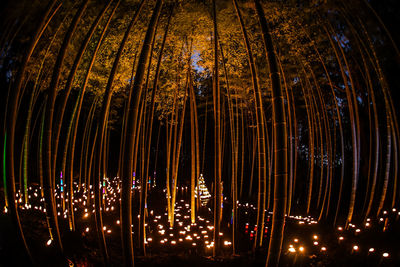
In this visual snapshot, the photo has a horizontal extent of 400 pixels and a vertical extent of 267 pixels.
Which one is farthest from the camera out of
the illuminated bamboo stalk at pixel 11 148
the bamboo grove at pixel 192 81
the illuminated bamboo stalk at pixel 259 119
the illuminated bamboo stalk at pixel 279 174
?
the illuminated bamboo stalk at pixel 259 119

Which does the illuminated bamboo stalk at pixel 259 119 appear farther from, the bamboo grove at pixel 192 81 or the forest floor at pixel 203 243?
the forest floor at pixel 203 243

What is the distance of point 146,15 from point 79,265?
11.3ft

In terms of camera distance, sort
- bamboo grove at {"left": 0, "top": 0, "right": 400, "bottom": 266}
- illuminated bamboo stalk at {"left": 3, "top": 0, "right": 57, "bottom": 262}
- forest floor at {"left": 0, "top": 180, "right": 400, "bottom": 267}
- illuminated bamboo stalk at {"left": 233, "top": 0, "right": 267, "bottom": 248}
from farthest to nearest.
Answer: forest floor at {"left": 0, "top": 180, "right": 400, "bottom": 267} → illuminated bamboo stalk at {"left": 233, "top": 0, "right": 267, "bottom": 248} → illuminated bamboo stalk at {"left": 3, "top": 0, "right": 57, "bottom": 262} → bamboo grove at {"left": 0, "top": 0, "right": 400, "bottom": 266}

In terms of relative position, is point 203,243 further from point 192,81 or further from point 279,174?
point 192,81

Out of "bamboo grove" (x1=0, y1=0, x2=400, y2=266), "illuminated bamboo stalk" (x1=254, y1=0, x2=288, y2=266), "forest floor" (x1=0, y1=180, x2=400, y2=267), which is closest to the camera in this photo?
"illuminated bamboo stalk" (x1=254, y1=0, x2=288, y2=266)

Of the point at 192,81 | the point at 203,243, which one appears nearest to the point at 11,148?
the point at 203,243

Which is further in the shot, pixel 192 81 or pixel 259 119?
pixel 192 81

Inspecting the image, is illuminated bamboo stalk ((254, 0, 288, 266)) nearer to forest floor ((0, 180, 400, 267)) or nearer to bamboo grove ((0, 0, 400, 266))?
bamboo grove ((0, 0, 400, 266))

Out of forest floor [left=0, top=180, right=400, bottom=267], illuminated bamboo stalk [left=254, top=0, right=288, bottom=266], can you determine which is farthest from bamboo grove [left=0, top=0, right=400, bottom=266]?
forest floor [left=0, top=180, right=400, bottom=267]

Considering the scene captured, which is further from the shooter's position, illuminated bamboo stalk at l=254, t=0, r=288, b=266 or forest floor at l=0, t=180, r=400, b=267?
forest floor at l=0, t=180, r=400, b=267

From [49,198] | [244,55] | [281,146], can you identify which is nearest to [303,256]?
[281,146]

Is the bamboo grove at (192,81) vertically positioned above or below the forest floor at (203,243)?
above

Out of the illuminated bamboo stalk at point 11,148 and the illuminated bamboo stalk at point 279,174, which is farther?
the illuminated bamboo stalk at point 11,148

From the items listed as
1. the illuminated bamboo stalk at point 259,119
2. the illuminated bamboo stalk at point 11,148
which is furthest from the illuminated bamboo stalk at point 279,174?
the illuminated bamboo stalk at point 11,148
